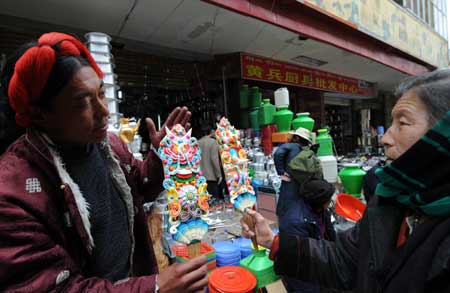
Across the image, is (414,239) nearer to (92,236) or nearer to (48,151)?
(92,236)

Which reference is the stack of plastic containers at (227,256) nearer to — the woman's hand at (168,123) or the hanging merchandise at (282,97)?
the woman's hand at (168,123)

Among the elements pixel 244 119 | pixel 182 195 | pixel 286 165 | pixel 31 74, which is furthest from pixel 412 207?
pixel 244 119

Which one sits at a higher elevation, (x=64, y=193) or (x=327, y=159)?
(x=64, y=193)

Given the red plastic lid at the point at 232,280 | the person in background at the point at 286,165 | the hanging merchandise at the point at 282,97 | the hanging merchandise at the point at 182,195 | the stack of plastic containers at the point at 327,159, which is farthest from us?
the hanging merchandise at the point at 282,97

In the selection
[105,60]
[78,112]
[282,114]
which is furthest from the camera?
[282,114]

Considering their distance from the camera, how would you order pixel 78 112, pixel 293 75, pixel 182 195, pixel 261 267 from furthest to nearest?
pixel 293 75 → pixel 261 267 → pixel 182 195 → pixel 78 112

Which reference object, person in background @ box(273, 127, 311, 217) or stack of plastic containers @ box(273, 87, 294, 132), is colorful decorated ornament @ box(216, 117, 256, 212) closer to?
person in background @ box(273, 127, 311, 217)

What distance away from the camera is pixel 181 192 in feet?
3.98

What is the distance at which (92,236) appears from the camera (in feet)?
2.87

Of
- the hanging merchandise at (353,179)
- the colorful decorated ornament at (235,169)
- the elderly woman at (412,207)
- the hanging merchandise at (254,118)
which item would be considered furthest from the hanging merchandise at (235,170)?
the hanging merchandise at (254,118)

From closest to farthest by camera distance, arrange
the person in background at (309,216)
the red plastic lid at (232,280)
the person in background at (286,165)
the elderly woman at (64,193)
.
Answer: the elderly woman at (64,193) < the red plastic lid at (232,280) < the person in background at (309,216) < the person in background at (286,165)

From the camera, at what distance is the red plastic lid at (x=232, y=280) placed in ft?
4.60

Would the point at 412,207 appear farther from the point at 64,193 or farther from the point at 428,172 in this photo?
the point at 64,193

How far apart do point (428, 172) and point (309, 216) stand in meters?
1.49
